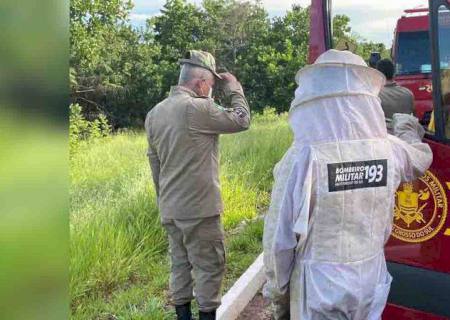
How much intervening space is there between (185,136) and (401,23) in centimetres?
144

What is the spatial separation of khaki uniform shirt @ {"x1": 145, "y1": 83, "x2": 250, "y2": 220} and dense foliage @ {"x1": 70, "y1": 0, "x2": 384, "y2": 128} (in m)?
11.4

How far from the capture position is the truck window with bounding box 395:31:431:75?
293 centimetres

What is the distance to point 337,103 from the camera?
215 cm

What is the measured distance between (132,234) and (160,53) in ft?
77.8

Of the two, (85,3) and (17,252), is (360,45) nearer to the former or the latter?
(17,252)

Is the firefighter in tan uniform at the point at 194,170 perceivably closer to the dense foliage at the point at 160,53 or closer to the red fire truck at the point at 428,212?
the red fire truck at the point at 428,212

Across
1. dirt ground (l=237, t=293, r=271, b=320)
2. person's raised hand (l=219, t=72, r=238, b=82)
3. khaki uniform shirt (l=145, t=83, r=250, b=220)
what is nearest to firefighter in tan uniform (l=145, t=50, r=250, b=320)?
khaki uniform shirt (l=145, t=83, r=250, b=220)

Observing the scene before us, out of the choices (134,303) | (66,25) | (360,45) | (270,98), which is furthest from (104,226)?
(270,98)

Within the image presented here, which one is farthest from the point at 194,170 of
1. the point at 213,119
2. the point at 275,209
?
the point at 275,209

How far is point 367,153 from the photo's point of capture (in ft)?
7.09

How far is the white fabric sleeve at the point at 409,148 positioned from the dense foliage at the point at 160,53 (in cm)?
1231

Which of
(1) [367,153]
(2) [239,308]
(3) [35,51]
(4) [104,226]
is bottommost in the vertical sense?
(2) [239,308]

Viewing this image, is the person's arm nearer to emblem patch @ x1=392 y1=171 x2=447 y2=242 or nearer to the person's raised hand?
the person's raised hand

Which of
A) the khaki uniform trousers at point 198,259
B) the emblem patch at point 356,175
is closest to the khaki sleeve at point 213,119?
the khaki uniform trousers at point 198,259
